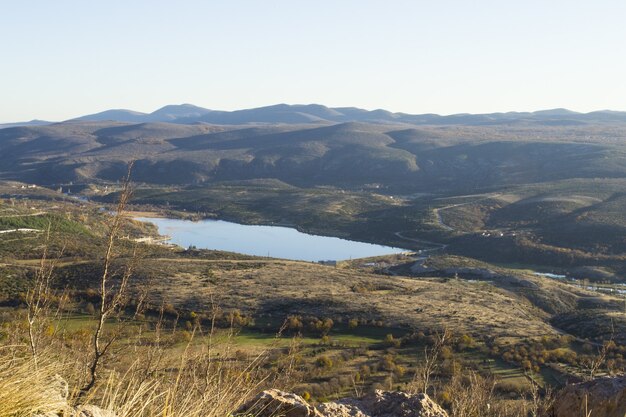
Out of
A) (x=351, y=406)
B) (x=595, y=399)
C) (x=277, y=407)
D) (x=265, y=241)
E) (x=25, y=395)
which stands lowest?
(x=265, y=241)

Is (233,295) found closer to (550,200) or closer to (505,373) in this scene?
(505,373)

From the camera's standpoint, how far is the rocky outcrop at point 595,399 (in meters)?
5.97

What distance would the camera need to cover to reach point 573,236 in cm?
7438

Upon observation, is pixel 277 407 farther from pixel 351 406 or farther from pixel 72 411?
Answer: pixel 72 411

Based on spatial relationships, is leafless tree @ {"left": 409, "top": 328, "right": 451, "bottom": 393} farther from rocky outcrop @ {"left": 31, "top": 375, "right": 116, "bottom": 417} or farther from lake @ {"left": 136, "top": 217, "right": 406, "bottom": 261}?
lake @ {"left": 136, "top": 217, "right": 406, "bottom": 261}

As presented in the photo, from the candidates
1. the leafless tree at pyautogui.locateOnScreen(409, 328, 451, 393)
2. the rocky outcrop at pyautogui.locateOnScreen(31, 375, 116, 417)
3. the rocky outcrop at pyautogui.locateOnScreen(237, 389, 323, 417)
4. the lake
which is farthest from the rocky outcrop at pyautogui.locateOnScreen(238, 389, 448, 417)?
the lake

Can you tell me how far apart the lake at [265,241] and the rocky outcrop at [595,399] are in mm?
64075

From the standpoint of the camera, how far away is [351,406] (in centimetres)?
548

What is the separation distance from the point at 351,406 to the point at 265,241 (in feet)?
256

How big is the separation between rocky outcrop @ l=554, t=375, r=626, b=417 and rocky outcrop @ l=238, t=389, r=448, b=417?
1.53 meters

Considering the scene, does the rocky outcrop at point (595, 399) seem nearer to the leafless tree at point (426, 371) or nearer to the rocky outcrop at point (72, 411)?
the leafless tree at point (426, 371)

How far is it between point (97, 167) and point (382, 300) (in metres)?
137

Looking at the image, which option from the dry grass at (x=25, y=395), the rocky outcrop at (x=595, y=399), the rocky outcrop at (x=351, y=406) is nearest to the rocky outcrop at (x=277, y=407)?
the rocky outcrop at (x=351, y=406)

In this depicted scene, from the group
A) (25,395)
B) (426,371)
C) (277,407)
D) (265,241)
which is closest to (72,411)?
(25,395)
